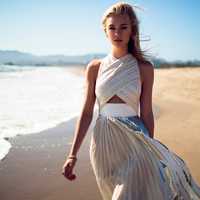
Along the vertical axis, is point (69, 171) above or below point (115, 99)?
below

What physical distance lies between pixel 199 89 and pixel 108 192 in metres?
17.9

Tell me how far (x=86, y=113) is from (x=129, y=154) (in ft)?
1.64

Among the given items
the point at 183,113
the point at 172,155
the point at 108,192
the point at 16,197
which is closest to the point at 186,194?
the point at 172,155

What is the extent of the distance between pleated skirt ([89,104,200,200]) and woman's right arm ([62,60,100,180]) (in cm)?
15

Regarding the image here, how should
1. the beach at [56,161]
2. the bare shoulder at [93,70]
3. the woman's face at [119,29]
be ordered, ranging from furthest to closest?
1. the beach at [56,161]
2. the bare shoulder at [93,70]
3. the woman's face at [119,29]

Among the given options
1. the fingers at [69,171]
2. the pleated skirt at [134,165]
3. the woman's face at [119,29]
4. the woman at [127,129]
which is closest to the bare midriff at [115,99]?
the woman at [127,129]

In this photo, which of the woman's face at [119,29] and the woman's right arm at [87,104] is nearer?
the woman's face at [119,29]

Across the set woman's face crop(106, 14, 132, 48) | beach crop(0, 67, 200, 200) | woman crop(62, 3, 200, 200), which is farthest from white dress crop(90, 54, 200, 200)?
beach crop(0, 67, 200, 200)

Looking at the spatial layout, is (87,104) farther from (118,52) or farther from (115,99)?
(118,52)

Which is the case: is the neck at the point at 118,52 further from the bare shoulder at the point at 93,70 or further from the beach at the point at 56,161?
the beach at the point at 56,161

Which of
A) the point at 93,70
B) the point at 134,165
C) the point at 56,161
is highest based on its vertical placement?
the point at 93,70

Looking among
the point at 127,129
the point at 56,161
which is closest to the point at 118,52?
the point at 127,129

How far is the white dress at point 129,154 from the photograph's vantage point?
9.06 ft

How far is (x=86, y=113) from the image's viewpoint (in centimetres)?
318
